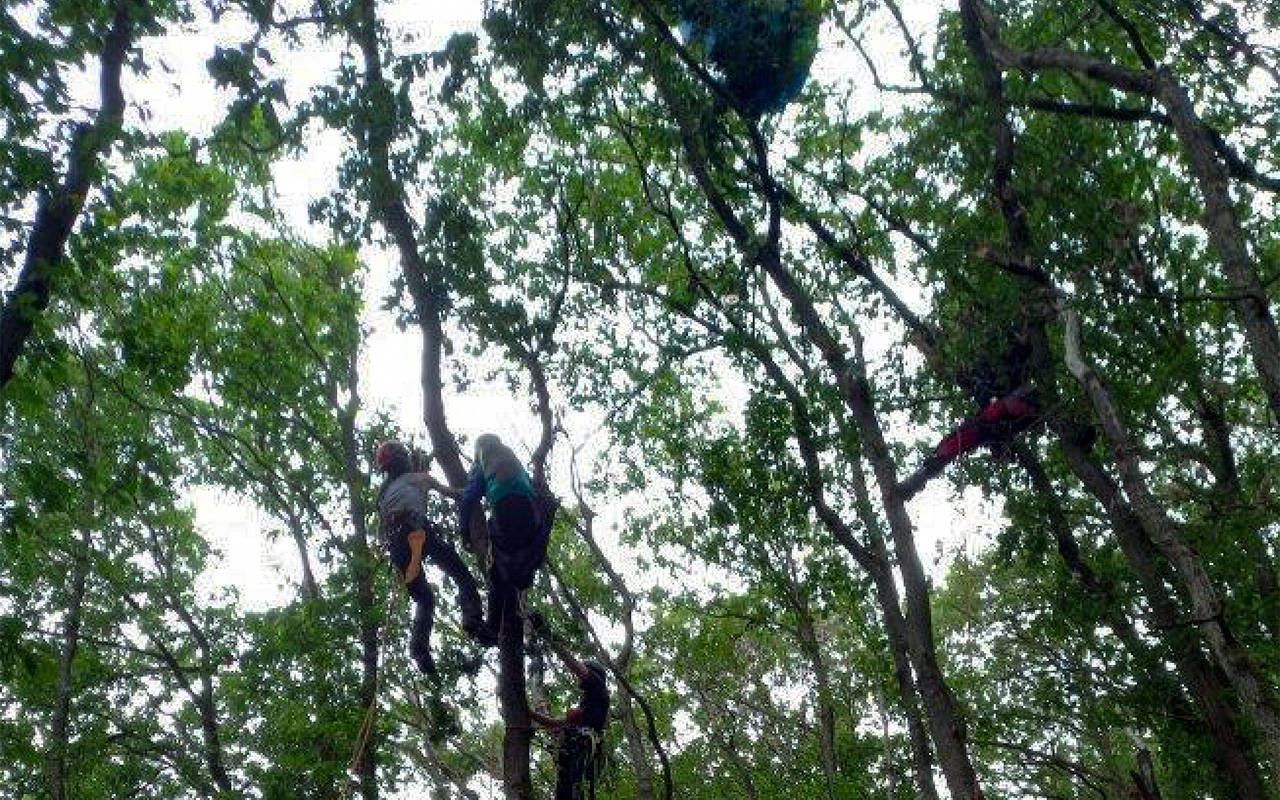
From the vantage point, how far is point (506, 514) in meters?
7.27

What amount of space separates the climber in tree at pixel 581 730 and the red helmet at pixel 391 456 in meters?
1.97

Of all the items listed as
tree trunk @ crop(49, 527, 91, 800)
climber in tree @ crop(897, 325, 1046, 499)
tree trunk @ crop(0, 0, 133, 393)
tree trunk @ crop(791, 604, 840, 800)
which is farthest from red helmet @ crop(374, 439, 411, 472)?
tree trunk @ crop(791, 604, 840, 800)

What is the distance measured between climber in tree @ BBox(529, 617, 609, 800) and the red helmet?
1971mm

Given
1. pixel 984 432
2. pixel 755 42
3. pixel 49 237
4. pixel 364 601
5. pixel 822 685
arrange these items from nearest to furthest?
pixel 49 237, pixel 755 42, pixel 984 432, pixel 364 601, pixel 822 685

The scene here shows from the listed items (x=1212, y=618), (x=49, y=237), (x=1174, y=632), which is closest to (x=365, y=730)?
(x=49, y=237)

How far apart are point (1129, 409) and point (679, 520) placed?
272 inches

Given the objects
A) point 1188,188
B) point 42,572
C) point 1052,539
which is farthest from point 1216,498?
point 42,572

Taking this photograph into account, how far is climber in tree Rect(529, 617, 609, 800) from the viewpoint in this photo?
25.5 ft

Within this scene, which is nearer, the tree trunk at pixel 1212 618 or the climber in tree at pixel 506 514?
the tree trunk at pixel 1212 618

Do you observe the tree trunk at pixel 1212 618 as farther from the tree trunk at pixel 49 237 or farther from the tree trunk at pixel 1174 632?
the tree trunk at pixel 49 237

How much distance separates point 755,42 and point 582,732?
5.35 metres

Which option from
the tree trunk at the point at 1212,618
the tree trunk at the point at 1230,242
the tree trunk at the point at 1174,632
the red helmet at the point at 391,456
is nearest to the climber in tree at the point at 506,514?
the red helmet at the point at 391,456

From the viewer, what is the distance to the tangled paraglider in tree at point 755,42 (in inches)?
334

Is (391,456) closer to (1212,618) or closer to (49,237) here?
(49,237)
